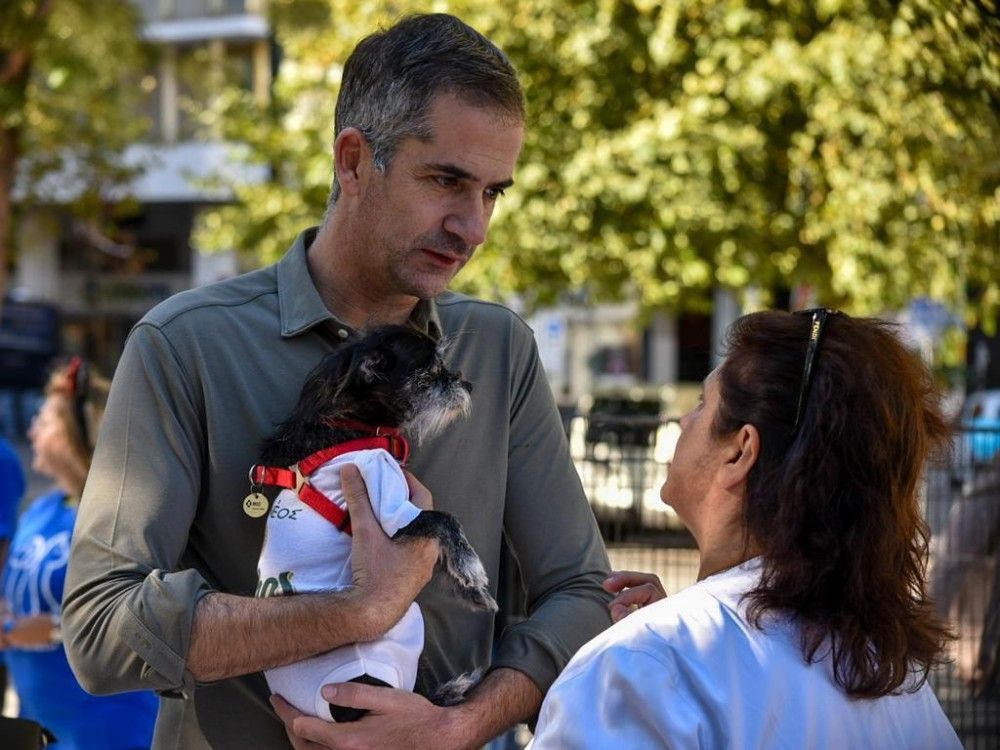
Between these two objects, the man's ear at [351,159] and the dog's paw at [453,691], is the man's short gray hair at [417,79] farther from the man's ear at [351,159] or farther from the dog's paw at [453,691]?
the dog's paw at [453,691]

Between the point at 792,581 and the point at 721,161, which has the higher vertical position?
the point at 721,161

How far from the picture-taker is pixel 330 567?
223 centimetres

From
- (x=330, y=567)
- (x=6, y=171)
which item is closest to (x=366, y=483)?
(x=330, y=567)

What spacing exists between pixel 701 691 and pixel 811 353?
1.73ft

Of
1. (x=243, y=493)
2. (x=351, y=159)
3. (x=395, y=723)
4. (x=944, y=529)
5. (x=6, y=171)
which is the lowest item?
(x=944, y=529)

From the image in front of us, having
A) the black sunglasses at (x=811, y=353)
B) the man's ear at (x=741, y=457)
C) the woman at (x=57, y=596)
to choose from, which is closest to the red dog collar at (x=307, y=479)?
the man's ear at (x=741, y=457)

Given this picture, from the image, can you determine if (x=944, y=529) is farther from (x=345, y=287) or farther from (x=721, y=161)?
(x=721, y=161)

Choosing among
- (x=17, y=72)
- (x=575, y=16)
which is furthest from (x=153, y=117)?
(x=575, y=16)

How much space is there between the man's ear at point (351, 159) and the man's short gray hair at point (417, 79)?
19mm

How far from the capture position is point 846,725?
192cm

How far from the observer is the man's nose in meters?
2.38

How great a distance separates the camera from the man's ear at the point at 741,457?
204 centimetres

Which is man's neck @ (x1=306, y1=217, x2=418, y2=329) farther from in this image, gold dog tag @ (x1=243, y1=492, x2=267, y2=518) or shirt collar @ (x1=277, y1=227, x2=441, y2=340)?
gold dog tag @ (x1=243, y1=492, x2=267, y2=518)

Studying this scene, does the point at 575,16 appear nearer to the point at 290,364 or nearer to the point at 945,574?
the point at 945,574
